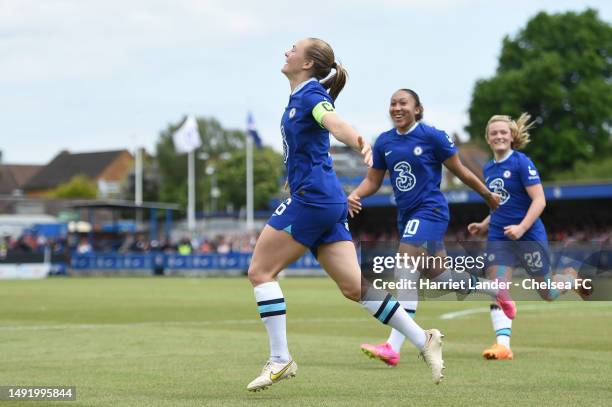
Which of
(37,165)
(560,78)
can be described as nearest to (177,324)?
(560,78)

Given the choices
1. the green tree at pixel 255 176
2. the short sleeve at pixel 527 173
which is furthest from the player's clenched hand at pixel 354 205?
the green tree at pixel 255 176

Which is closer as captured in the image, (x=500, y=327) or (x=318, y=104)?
(x=318, y=104)

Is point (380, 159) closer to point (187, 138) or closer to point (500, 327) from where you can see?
point (500, 327)

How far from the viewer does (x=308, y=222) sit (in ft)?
26.3

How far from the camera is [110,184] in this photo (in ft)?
502

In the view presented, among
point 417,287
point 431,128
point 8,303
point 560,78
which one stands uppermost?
point 560,78

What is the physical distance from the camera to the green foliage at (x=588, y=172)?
215 ft

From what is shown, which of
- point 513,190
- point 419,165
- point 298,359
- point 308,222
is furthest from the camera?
point 513,190

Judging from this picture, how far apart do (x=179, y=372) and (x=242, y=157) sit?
4701 inches

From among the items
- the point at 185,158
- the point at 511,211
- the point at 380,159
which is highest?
the point at 185,158

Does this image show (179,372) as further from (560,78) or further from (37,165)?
(37,165)

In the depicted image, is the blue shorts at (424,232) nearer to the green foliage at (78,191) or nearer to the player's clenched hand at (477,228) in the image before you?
the player's clenched hand at (477,228)

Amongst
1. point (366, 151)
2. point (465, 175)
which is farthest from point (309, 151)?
point (465, 175)

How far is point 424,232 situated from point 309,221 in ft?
9.30
